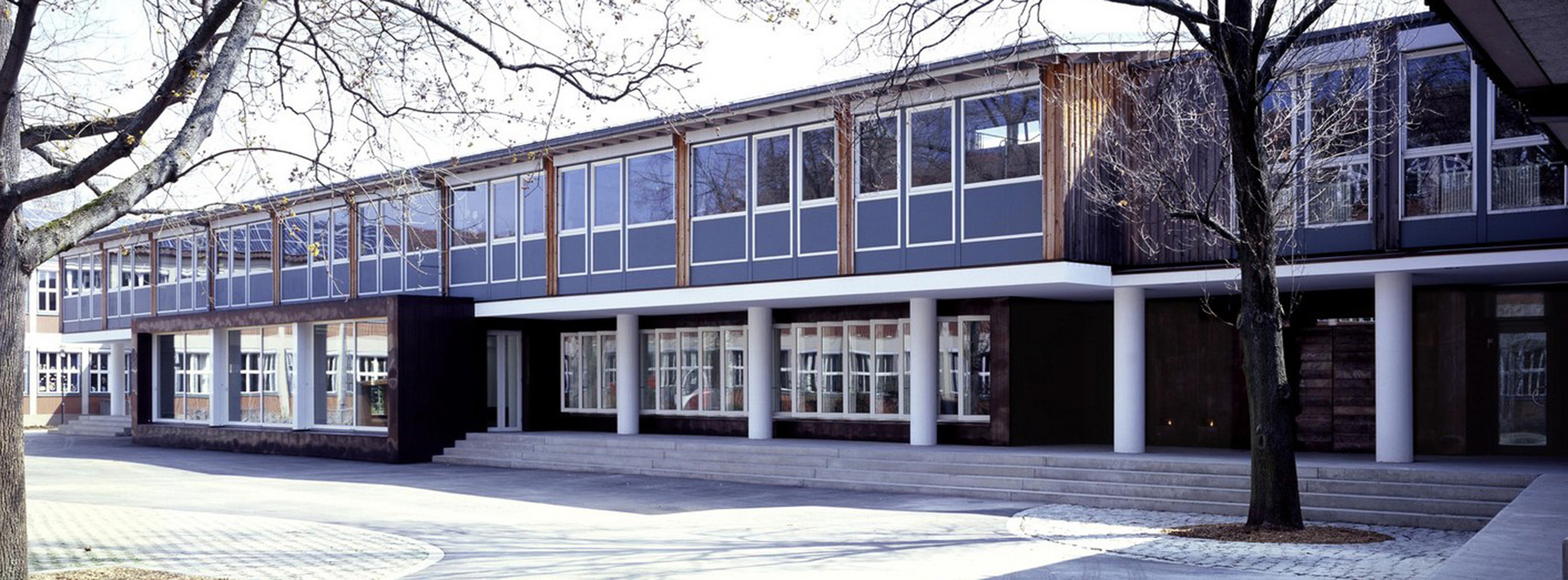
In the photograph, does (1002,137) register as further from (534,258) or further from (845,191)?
(534,258)

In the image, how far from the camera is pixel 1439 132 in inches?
687

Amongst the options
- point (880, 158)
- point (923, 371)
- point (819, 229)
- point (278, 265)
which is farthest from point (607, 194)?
point (278, 265)

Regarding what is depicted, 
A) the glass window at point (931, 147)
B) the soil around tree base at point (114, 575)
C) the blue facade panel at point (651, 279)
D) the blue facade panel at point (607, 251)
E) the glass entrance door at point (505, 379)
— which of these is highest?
the glass window at point (931, 147)

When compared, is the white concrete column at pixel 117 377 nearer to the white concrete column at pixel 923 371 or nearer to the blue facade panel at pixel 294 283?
the blue facade panel at pixel 294 283

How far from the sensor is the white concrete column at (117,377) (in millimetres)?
42875

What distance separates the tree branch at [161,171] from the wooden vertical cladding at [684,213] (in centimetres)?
1461

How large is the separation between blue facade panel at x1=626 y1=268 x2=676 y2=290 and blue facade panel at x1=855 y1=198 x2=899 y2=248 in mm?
4058

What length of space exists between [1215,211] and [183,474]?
54.7 ft

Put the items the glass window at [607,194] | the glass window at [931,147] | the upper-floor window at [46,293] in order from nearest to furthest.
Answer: the glass window at [931,147], the glass window at [607,194], the upper-floor window at [46,293]

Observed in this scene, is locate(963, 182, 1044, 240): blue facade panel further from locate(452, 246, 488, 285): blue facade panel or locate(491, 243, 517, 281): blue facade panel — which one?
locate(452, 246, 488, 285): blue facade panel

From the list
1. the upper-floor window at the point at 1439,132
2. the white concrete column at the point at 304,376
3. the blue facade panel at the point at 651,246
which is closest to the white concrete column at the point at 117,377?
the white concrete column at the point at 304,376

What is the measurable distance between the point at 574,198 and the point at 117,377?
23247 mm

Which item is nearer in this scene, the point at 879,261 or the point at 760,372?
the point at 879,261

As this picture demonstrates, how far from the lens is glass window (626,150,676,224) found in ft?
81.1
